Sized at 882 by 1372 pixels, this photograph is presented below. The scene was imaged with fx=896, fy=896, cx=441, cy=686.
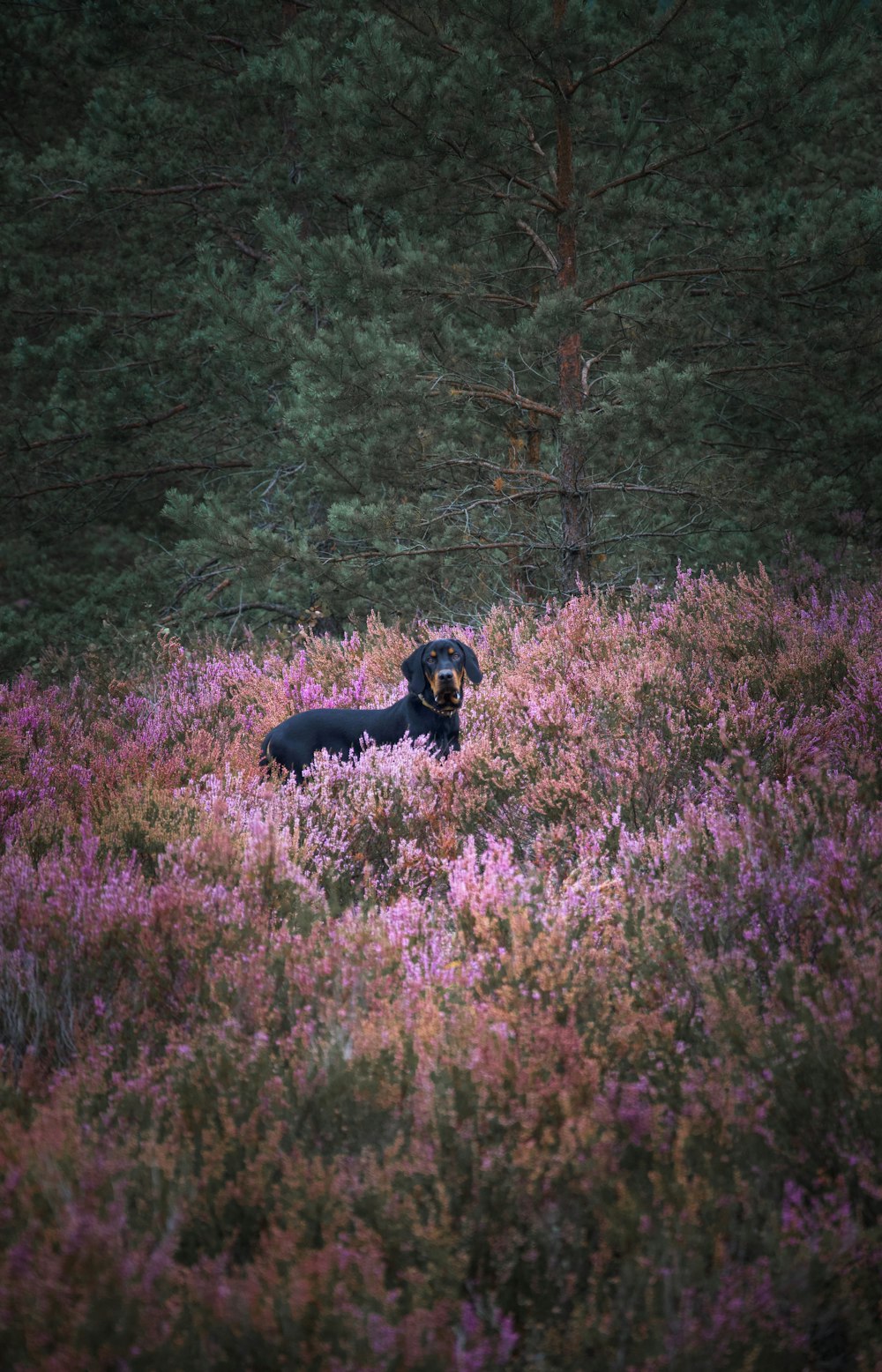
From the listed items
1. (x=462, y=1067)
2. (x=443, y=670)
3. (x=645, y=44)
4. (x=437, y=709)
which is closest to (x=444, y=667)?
(x=443, y=670)

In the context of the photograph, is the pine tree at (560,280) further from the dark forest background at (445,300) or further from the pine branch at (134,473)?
the pine branch at (134,473)

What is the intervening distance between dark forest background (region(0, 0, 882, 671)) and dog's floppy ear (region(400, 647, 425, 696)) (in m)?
3.66

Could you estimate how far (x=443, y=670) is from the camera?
17.6 feet

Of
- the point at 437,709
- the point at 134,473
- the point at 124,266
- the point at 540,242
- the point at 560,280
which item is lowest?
the point at 437,709

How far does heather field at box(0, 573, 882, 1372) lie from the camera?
1588 mm

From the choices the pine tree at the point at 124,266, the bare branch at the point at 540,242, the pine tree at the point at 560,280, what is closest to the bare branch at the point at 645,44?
the pine tree at the point at 560,280

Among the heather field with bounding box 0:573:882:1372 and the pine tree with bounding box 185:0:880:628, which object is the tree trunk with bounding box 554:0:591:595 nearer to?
the pine tree with bounding box 185:0:880:628

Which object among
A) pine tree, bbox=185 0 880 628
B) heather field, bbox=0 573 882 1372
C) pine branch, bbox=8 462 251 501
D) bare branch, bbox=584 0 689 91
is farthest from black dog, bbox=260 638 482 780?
pine branch, bbox=8 462 251 501

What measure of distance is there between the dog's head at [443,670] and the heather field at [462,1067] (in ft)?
2.62

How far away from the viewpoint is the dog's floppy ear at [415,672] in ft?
18.2

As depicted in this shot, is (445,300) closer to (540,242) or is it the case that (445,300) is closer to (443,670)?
(540,242)

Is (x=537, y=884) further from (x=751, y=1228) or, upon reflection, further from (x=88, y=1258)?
(x=88, y=1258)

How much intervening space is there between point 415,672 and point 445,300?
562 cm

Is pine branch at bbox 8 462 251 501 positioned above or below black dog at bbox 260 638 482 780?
above
